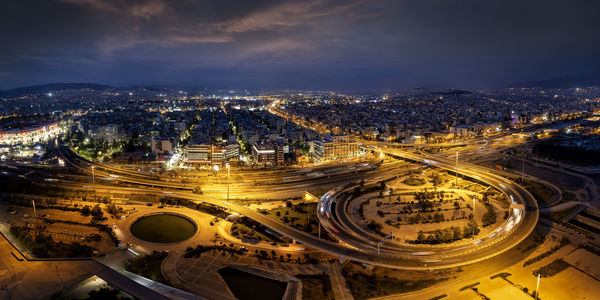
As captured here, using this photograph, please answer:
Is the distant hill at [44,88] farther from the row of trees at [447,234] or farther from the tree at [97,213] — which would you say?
the row of trees at [447,234]

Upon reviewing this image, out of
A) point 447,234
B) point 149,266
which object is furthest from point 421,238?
point 149,266

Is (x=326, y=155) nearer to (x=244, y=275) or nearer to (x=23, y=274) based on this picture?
(x=244, y=275)

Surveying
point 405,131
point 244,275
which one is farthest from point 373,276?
point 405,131

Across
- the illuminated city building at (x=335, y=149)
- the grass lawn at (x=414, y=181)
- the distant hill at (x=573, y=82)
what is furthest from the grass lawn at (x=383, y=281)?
the distant hill at (x=573, y=82)

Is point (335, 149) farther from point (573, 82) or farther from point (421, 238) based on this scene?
point (573, 82)

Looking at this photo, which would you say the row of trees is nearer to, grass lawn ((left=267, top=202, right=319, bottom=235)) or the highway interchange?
the highway interchange

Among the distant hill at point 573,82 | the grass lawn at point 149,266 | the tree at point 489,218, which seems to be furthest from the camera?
the distant hill at point 573,82

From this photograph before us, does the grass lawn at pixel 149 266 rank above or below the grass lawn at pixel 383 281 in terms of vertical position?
above

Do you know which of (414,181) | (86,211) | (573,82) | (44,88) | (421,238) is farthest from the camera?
(573,82)
